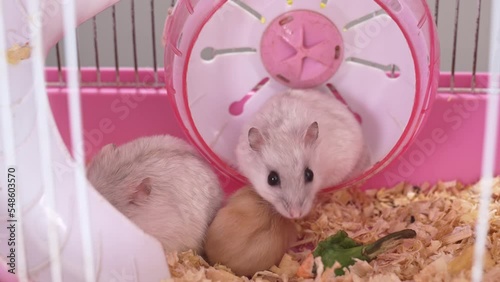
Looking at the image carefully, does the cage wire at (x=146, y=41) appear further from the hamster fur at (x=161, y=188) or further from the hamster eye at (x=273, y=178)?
the hamster eye at (x=273, y=178)

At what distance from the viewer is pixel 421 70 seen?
2018 millimetres

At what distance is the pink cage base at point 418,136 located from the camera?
2.37 m

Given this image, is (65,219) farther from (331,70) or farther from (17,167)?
(331,70)

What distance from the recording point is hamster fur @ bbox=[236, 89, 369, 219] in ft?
6.18

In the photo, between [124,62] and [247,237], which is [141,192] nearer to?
[247,237]

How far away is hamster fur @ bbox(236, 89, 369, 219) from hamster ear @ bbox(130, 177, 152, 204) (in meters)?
0.37

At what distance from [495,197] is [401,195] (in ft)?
1.13

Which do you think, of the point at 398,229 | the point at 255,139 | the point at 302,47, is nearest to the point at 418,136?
the point at 398,229

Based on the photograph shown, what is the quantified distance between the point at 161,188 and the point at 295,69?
2.36 feet

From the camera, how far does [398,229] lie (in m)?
2.04

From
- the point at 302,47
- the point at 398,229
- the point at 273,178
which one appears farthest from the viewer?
the point at 302,47

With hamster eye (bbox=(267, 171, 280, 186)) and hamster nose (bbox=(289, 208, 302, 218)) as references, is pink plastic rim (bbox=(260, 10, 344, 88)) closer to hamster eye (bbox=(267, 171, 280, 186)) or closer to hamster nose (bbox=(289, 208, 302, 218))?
hamster eye (bbox=(267, 171, 280, 186))

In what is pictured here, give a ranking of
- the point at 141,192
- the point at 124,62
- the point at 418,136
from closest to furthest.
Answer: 1. the point at 141,192
2. the point at 418,136
3. the point at 124,62

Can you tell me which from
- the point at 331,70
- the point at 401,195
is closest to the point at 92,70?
the point at 331,70
